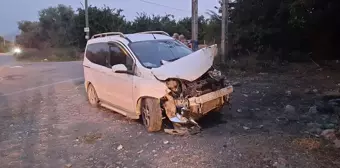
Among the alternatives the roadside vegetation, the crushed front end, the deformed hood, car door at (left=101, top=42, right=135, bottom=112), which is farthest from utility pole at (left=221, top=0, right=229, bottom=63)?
the crushed front end

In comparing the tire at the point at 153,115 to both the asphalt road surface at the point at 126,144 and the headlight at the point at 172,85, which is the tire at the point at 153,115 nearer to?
the asphalt road surface at the point at 126,144

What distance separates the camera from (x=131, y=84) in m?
7.71

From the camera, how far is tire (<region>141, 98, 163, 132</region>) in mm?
7148

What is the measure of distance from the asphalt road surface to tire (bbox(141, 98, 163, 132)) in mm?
131

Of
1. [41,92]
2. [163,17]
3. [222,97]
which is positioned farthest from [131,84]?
[163,17]

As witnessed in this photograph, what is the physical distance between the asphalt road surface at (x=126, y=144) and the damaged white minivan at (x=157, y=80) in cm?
40

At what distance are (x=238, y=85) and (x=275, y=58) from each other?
8094mm

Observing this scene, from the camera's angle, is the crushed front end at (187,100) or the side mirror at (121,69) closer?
the crushed front end at (187,100)

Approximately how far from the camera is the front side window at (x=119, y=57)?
7934mm

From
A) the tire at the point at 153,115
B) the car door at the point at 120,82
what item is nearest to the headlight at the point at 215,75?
the tire at the point at 153,115

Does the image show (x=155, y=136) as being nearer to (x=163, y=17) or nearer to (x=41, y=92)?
(x=41, y=92)

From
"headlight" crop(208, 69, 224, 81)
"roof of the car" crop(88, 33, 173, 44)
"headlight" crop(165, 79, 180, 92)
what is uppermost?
"roof of the car" crop(88, 33, 173, 44)

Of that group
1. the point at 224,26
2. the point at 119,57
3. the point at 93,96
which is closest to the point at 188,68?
the point at 119,57

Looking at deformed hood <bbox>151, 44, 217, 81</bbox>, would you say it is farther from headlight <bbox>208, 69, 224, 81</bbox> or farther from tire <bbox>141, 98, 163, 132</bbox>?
tire <bbox>141, 98, 163, 132</bbox>
